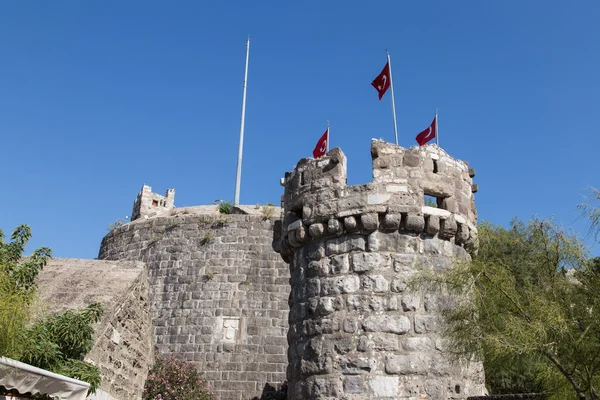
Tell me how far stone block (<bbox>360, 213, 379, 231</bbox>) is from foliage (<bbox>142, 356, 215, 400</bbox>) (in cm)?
666

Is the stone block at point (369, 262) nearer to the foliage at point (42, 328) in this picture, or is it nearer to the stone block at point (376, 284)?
the stone block at point (376, 284)

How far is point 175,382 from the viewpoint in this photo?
43.1 ft

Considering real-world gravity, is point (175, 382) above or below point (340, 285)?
below

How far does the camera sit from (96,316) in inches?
297

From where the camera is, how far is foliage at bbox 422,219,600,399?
17.9 ft

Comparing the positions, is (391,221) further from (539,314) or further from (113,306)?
(113,306)

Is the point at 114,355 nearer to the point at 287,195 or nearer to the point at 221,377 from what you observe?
the point at 287,195

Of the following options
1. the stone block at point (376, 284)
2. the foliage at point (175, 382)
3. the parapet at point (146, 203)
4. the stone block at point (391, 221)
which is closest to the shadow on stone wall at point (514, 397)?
the stone block at point (376, 284)

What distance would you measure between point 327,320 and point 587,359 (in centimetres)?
273

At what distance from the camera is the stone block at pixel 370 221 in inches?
270

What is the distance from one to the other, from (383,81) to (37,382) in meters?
7.98

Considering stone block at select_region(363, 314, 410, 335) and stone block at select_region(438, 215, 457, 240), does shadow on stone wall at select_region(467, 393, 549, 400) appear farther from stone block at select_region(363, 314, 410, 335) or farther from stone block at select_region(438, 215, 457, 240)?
stone block at select_region(438, 215, 457, 240)

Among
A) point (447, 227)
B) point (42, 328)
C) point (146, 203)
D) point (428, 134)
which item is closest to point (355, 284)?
point (447, 227)

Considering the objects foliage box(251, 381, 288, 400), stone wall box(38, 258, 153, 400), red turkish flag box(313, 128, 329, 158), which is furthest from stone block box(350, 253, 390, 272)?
foliage box(251, 381, 288, 400)
